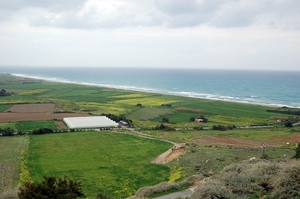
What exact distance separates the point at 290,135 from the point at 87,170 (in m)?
34.3

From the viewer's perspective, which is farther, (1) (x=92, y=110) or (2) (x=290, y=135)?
(1) (x=92, y=110)

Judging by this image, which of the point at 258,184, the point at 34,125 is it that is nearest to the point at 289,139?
the point at 258,184

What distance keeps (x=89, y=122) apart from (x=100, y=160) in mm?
23753

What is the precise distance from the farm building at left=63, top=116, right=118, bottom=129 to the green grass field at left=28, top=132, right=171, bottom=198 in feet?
20.5

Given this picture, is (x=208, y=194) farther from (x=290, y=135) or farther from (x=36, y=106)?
(x=36, y=106)

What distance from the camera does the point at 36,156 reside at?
37344 millimetres

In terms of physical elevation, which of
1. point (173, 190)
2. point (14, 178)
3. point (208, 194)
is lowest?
point (14, 178)

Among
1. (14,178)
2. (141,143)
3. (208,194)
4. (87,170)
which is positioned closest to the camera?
(208,194)

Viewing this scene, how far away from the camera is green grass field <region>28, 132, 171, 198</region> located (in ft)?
95.0

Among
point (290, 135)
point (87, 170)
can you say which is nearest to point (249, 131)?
point (290, 135)

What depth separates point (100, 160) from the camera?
36250 millimetres

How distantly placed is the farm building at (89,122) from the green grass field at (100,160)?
6.26 meters

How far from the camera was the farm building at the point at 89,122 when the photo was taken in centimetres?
5646

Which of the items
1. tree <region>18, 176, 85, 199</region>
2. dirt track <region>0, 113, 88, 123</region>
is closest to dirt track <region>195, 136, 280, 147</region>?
tree <region>18, 176, 85, 199</region>
